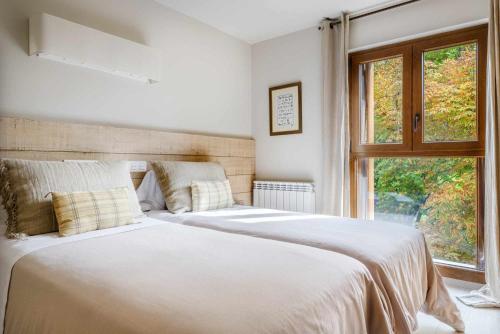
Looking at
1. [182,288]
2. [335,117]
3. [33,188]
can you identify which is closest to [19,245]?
[33,188]

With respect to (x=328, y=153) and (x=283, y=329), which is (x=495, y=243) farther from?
(x=283, y=329)

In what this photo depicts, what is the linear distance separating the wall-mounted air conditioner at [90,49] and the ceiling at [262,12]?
0.69 m

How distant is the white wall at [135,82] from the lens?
202cm

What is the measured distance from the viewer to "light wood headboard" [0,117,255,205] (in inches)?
77.1

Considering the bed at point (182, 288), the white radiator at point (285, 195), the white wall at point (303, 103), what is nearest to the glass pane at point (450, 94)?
the white wall at point (303, 103)

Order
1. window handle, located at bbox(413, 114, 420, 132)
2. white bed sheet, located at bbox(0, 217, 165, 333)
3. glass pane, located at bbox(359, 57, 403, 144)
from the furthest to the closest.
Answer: glass pane, located at bbox(359, 57, 403, 144) → window handle, located at bbox(413, 114, 420, 132) → white bed sheet, located at bbox(0, 217, 165, 333)

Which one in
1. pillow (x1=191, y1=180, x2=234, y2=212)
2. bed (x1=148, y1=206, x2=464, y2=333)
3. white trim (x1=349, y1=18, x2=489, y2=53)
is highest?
white trim (x1=349, y1=18, x2=489, y2=53)

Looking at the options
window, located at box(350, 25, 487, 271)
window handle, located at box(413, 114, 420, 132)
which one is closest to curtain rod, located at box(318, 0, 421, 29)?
window, located at box(350, 25, 487, 271)

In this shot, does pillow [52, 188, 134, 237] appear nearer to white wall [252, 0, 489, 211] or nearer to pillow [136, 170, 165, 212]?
pillow [136, 170, 165, 212]

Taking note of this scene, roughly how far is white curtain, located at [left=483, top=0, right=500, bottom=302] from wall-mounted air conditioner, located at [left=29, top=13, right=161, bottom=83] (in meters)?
2.52

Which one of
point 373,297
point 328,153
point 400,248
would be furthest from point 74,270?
point 328,153

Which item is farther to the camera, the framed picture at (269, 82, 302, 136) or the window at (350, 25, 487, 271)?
the framed picture at (269, 82, 302, 136)

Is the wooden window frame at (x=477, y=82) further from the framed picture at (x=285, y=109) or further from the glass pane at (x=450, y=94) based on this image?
the framed picture at (x=285, y=109)

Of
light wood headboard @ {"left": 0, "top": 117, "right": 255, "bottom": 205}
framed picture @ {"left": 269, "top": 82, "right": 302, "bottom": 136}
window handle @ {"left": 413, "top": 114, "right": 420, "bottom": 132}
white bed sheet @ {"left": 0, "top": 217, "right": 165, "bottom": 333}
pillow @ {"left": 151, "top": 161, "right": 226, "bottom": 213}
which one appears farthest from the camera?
framed picture @ {"left": 269, "top": 82, "right": 302, "bottom": 136}
